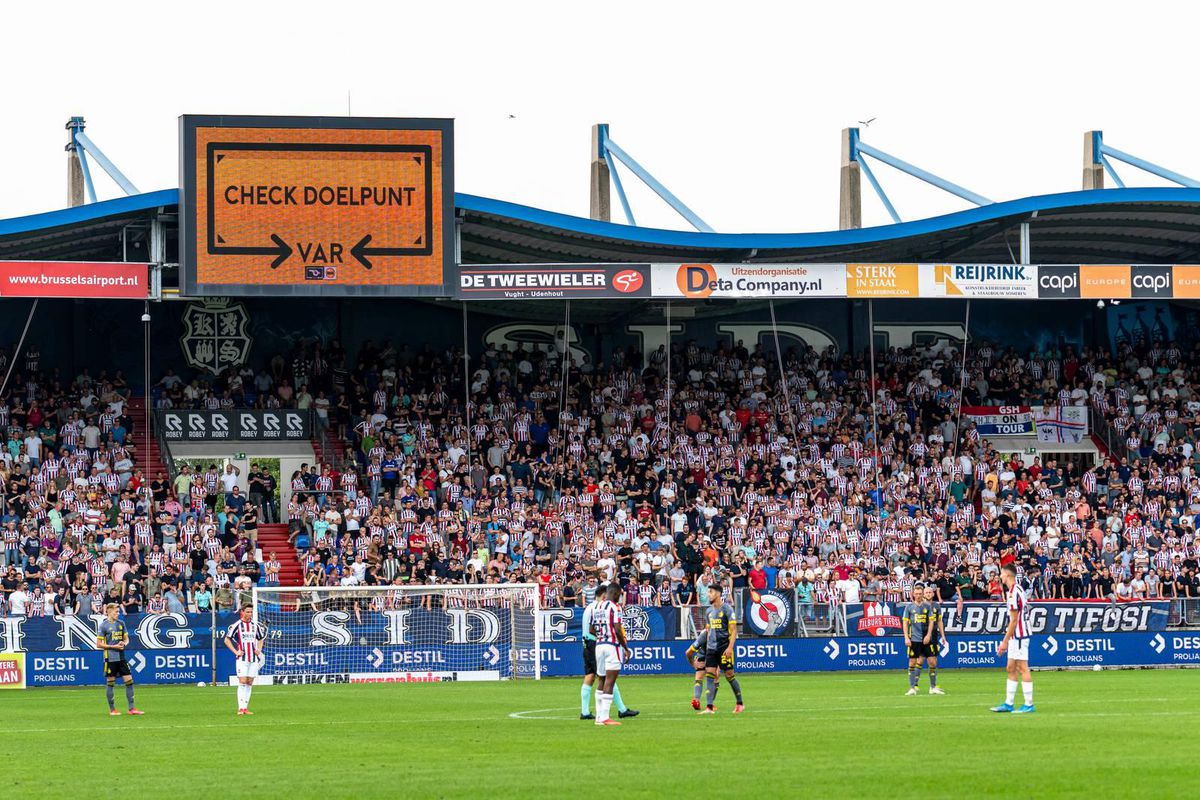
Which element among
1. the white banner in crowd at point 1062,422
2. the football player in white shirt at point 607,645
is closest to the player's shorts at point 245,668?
the football player in white shirt at point 607,645

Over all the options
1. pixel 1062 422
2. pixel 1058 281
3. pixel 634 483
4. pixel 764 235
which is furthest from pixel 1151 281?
pixel 634 483

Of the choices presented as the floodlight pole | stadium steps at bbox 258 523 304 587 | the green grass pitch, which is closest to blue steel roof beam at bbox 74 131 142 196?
the floodlight pole

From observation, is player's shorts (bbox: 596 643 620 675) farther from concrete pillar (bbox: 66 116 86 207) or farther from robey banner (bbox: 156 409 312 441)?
concrete pillar (bbox: 66 116 86 207)

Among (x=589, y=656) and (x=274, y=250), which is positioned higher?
(x=274, y=250)

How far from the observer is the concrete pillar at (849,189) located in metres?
52.3

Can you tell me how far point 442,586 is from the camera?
3647 cm

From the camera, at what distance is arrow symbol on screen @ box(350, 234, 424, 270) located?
40344 millimetres

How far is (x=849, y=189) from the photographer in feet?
173

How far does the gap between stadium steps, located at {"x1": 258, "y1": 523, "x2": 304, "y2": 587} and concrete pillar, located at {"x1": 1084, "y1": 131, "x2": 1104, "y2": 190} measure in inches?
1055

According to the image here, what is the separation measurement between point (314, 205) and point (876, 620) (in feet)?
52.3

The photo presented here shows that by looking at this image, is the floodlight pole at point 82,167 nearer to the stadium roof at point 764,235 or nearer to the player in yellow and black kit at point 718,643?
the stadium roof at point 764,235

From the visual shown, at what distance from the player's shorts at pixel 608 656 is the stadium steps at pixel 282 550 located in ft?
67.7

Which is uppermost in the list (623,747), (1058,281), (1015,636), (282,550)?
(1058,281)

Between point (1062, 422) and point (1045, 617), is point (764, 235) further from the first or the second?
point (1062, 422)
